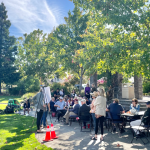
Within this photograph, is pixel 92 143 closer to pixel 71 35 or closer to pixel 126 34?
pixel 126 34

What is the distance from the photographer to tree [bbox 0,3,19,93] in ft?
166

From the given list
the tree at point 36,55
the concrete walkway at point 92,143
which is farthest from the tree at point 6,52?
the concrete walkway at point 92,143

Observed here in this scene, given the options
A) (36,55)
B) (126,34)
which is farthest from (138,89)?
(36,55)

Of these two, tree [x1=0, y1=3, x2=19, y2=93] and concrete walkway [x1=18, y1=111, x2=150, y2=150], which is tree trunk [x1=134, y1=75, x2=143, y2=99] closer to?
concrete walkway [x1=18, y1=111, x2=150, y2=150]

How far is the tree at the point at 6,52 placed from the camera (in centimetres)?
5062

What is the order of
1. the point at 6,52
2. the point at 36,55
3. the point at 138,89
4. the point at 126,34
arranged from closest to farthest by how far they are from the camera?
the point at 126,34 → the point at 138,89 → the point at 36,55 → the point at 6,52

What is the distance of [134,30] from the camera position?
9.71m

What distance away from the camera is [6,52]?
53.9m

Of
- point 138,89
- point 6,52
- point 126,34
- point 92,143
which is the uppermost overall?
point 6,52

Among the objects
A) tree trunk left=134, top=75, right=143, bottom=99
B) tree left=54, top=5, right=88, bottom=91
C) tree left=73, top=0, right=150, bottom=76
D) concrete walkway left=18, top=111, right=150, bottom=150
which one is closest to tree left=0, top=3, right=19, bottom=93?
tree left=54, top=5, right=88, bottom=91

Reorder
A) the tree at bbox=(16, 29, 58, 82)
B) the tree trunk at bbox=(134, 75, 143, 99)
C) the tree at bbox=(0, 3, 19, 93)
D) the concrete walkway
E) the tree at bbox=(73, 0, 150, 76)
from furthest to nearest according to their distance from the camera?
the tree at bbox=(0, 3, 19, 93)
the tree at bbox=(16, 29, 58, 82)
the tree trunk at bbox=(134, 75, 143, 99)
the tree at bbox=(73, 0, 150, 76)
the concrete walkway

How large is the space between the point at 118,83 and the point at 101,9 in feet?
29.1

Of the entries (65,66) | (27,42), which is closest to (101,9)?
(65,66)

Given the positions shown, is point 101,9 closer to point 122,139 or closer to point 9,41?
point 122,139
